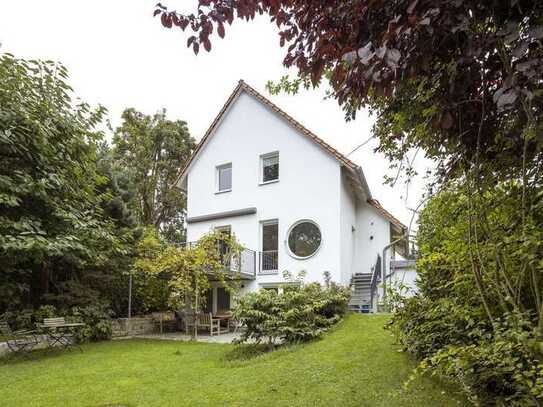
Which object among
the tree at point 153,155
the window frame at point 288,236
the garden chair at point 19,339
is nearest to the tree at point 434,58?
the garden chair at point 19,339

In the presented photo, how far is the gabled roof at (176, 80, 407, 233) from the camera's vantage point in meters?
14.5

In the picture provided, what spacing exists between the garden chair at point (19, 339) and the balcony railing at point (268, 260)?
7.82 m

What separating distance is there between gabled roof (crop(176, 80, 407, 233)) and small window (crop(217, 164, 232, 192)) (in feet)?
4.46

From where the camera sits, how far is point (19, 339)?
32.7ft

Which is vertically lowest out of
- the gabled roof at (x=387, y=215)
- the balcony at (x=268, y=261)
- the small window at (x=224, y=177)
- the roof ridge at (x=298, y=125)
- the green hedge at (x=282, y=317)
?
the green hedge at (x=282, y=317)

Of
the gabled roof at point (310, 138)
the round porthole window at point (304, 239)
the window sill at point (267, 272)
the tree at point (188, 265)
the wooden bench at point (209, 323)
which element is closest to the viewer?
the tree at point (188, 265)

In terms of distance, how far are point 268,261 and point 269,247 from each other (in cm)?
55

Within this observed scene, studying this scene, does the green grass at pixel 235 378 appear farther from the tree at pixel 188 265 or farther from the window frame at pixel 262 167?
the window frame at pixel 262 167

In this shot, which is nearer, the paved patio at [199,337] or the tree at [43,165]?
the tree at [43,165]

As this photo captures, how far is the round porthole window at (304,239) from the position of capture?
580 inches

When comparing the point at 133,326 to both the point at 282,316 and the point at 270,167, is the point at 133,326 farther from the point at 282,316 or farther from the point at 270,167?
the point at 270,167

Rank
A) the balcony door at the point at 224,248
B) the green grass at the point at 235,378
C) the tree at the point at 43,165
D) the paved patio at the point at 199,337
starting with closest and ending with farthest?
the green grass at the point at 235,378 → the tree at the point at 43,165 → the paved patio at the point at 199,337 → the balcony door at the point at 224,248

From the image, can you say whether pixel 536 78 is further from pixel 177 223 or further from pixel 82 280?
pixel 177 223

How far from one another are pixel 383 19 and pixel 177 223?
25303mm
